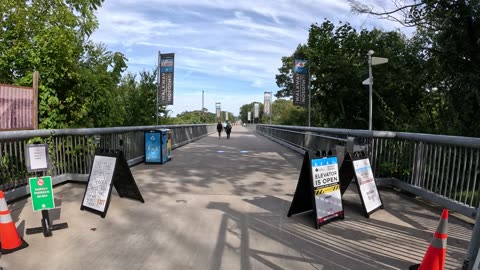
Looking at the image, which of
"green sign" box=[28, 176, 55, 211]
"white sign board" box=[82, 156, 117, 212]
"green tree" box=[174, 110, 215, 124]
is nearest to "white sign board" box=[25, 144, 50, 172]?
"green sign" box=[28, 176, 55, 211]

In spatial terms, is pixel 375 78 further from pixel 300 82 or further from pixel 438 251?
pixel 438 251

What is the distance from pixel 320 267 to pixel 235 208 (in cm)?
220

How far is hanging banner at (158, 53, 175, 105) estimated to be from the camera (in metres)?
18.8

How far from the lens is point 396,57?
1859cm

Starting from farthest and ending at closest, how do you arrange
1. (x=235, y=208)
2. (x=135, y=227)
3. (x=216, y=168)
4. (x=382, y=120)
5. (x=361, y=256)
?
(x=382, y=120) → (x=216, y=168) → (x=235, y=208) → (x=135, y=227) → (x=361, y=256)

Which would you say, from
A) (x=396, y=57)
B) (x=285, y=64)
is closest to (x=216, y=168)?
(x=396, y=57)

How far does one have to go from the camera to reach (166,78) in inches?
744

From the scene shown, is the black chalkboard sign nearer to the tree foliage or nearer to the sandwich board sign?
the sandwich board sign

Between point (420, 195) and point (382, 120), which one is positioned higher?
point (382, 120)

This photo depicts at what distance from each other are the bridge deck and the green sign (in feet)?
1.25

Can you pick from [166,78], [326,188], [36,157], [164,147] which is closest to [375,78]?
[166,78]

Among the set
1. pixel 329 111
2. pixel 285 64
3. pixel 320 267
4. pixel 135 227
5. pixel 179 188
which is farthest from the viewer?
pixel 285 64

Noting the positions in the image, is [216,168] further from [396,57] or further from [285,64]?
[285,64]

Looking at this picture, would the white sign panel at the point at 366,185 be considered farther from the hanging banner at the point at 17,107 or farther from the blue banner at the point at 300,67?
the blue banner at the point at 300,67
